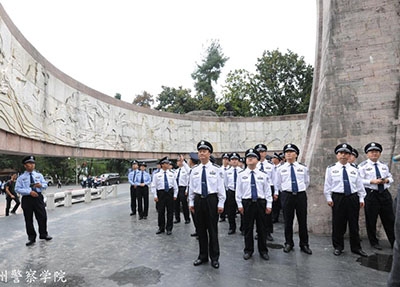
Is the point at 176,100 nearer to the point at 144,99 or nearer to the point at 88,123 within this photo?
the point at 144,99

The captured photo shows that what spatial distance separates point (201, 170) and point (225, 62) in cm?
3324

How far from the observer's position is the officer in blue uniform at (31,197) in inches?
213

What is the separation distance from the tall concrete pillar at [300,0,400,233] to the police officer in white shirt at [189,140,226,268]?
8.67ft

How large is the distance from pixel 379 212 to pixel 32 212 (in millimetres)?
6685

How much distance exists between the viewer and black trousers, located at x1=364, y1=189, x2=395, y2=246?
14.9ft

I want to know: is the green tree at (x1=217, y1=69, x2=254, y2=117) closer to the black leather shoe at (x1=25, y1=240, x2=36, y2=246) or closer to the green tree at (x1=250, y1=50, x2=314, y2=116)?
the green tree at (x1=250, y1=50, x2=314, y2=116)

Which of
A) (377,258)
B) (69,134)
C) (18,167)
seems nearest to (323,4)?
(377,258)

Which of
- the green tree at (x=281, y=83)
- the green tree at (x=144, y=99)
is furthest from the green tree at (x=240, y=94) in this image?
the green tree at (x=144, y=99)

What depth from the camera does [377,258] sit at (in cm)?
412

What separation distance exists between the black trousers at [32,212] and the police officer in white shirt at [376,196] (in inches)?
250

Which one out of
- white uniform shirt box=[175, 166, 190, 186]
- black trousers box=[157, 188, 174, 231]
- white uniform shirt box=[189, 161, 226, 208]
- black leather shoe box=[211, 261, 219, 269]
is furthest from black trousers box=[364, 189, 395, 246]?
white uniform shirt box=[175, 166, 190, 186]

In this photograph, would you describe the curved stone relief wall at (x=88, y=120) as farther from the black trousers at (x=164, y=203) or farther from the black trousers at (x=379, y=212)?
the black trousers at (x=379, y=212)

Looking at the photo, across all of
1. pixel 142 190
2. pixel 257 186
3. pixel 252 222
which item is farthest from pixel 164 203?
pixel 257 186

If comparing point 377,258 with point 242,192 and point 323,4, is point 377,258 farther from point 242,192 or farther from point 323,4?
point 323,4
